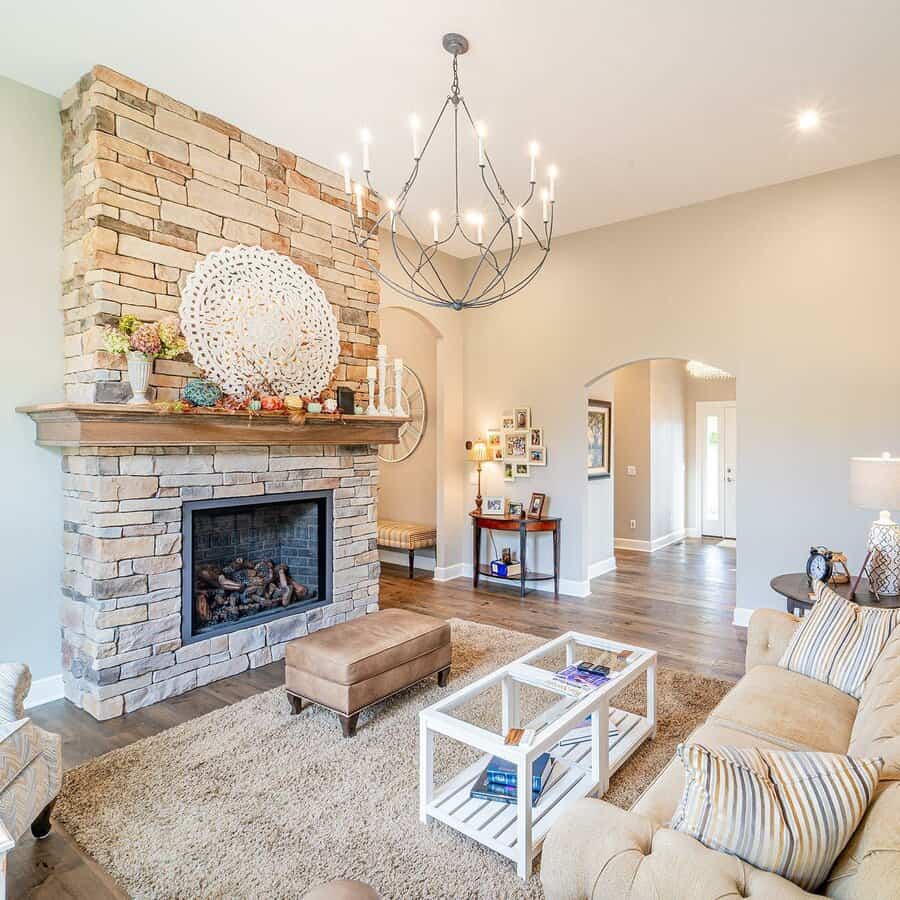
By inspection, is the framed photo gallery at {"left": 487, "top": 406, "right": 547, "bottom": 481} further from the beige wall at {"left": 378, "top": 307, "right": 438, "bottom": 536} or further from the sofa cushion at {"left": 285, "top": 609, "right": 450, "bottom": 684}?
the sofa cushion at {"left": 285, "top": 609, "right": 450, "bottom": 684}

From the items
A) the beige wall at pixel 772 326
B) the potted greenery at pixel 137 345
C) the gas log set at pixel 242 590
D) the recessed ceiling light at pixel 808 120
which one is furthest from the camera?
the beige wall at pixel 772 326

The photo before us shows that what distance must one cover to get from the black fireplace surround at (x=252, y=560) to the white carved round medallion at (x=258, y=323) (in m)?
0.81

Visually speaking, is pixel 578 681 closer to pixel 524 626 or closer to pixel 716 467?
pixel 524 626

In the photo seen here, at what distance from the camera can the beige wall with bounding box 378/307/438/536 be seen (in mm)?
6887

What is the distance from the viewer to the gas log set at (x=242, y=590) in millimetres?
3867

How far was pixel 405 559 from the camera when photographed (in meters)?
7.11

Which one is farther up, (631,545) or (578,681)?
(578,681)

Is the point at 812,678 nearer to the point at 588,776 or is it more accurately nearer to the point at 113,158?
the point at 588,776

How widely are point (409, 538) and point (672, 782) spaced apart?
15.7 ft

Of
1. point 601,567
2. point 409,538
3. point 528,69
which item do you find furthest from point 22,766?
point 601,567

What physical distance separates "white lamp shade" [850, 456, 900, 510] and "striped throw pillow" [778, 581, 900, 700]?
42.5 inches

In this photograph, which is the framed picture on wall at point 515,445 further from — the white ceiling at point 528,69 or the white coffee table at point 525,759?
the white coffee table at point 525,759

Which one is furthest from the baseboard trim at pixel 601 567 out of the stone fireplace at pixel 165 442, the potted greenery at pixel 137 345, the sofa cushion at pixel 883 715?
the potted greenery at pixel 137 345

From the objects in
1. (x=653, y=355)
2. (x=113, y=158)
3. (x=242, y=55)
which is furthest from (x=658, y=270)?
(x=113, y=158)
